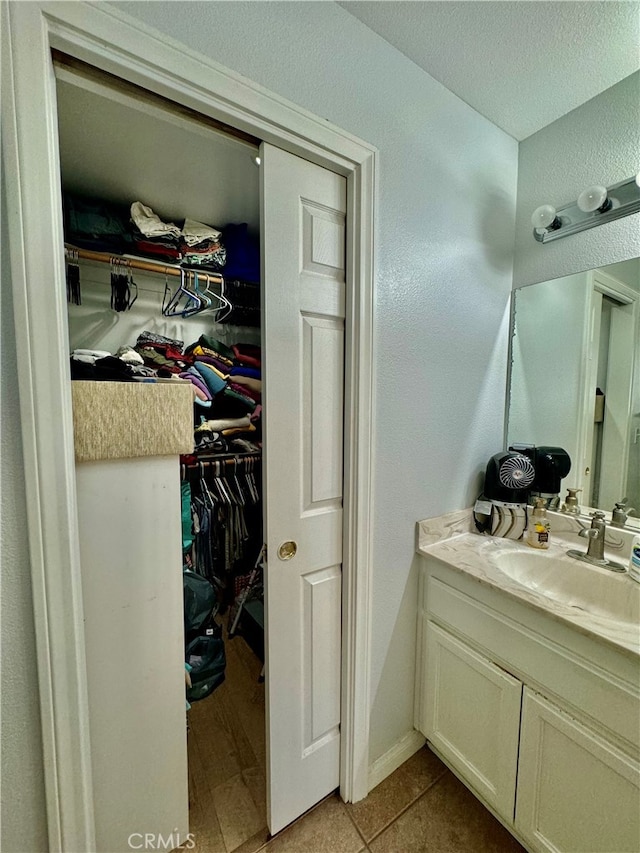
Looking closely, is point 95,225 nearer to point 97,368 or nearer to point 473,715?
point 97,368

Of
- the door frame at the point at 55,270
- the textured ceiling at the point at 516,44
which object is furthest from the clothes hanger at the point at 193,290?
the textured ceiling at the point at 516,44

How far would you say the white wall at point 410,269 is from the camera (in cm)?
87

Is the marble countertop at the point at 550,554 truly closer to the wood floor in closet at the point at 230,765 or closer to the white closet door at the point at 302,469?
the white closet door at the point at 302,469

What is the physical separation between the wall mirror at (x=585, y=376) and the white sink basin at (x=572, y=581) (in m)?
0.26

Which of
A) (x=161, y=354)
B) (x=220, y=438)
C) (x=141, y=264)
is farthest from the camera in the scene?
(x=220, y=438)

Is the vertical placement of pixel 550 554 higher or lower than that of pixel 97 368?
lower

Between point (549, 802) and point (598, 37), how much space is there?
86.2 inches

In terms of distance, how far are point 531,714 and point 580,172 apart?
1.84 meters

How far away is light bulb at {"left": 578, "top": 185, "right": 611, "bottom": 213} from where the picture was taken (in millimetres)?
1083

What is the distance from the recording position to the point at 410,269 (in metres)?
1.09

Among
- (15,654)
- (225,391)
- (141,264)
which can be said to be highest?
(141,264)

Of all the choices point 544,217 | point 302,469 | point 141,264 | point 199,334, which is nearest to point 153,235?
point 141,264

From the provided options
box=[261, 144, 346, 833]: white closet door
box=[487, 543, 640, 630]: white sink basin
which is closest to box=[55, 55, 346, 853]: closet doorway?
box=[261, 144, 346, 833]: white closet door

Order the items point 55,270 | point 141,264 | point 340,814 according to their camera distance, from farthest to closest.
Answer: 1. point 141,264
2. point 340,814
3. point 55,270
